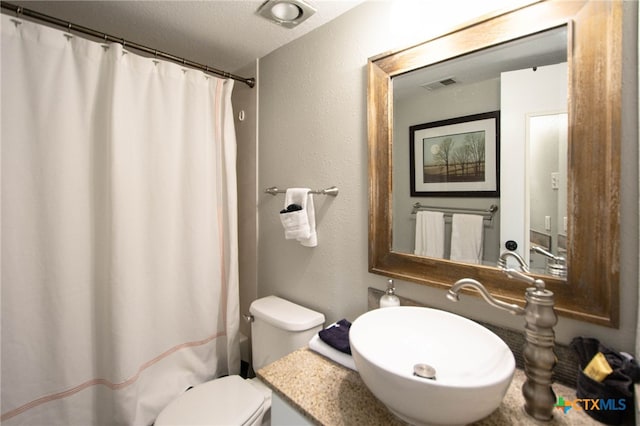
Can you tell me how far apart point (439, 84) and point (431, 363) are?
97cm

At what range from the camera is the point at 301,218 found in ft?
4.73

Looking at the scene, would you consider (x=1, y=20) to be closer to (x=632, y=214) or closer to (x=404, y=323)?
(x=404, y=323)

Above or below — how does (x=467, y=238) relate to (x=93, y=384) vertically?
above

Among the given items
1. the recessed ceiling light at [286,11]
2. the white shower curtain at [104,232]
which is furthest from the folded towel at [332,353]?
the recessed ceiling light at [286,11]

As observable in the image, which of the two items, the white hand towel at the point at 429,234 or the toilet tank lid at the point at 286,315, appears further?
the toilet tank lid at the point at 286,315

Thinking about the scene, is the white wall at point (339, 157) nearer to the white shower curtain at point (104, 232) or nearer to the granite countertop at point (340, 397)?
the granite countertop at point (340, 397)

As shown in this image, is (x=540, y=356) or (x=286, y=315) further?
(x=286, y=315)

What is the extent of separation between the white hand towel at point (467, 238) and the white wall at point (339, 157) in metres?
0.15

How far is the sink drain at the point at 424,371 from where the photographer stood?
803 millimetres

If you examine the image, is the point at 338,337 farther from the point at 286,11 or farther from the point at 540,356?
the point at 286,11

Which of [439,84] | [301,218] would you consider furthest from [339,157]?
[439,84]

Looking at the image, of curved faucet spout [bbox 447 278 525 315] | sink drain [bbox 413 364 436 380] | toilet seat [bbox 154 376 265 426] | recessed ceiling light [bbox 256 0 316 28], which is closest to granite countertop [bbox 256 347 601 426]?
sink drain [bbox 413 364 436 380]

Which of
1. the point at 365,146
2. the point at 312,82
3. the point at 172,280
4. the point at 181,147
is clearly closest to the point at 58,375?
the point at 172,280

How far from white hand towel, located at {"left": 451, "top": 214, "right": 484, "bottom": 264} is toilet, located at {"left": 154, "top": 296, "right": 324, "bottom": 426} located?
73 centimetres
